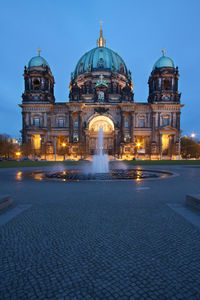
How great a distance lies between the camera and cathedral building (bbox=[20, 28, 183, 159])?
53.3 meters

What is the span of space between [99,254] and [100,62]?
6938 centimetres

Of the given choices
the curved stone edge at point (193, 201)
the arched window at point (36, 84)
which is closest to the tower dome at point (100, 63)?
the arched window at point (36, 84)

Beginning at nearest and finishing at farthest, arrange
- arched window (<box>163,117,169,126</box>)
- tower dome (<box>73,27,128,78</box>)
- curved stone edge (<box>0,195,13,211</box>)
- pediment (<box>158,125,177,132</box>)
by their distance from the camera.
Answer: curved stone edge (<box>0,195,13,211</box>) → pediment (<box>158,125,177,132</box>) → arched window (<box>163,117,169,126</box>) → tower dome (<box>73,27,128,78</box>)

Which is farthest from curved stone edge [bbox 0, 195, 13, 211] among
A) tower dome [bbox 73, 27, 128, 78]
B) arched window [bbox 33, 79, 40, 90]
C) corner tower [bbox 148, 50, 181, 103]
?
tower dome [bbox 73, 27, 128, 78]

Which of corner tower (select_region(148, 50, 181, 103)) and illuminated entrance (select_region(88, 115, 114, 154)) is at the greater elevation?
corner tower (select_region(148, 50, 181, 103))

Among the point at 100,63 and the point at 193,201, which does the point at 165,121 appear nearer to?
the point at 100,63

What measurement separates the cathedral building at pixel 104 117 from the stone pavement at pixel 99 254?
46.8m

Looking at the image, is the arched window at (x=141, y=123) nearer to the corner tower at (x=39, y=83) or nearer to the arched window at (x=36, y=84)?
the corner tower at (x=39, y=83)

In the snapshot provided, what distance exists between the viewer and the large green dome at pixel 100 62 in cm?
6334

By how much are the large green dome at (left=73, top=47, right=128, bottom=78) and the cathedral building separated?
9.32 metres

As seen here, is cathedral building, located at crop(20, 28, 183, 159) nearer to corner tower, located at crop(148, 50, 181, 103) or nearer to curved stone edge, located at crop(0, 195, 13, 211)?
corner tower, located at crop(148, 50, 181, 103)

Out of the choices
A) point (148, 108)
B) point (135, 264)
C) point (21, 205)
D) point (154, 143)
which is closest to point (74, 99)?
point (148, 108)

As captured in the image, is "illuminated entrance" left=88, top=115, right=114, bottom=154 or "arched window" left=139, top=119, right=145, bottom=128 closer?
"arched window" left=139, top=119, right=145, bottom=128

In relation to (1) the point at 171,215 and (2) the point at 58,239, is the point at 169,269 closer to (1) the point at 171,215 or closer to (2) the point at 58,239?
(2) the point at 58,239
